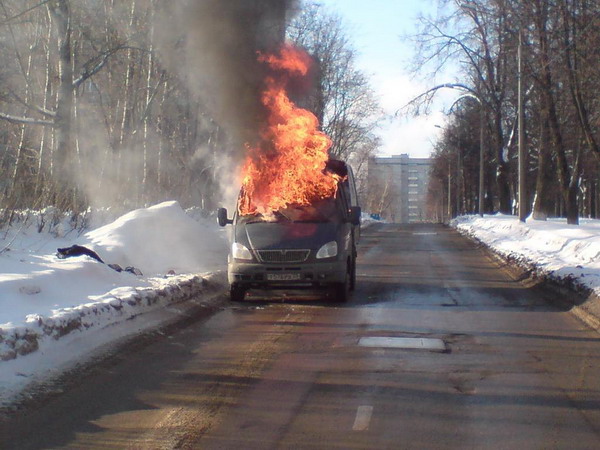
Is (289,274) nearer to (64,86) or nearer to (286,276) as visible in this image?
(286,276)

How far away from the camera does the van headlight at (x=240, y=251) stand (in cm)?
1329

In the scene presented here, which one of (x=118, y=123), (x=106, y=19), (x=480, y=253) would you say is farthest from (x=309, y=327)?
(x=118, y=123)

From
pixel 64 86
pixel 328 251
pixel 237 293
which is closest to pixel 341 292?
pixel 328 251

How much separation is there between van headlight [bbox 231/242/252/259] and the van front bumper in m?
0.12

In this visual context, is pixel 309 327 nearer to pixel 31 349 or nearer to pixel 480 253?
pixel 31 349

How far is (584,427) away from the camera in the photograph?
587 centimetres

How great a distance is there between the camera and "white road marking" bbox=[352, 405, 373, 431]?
5.83 metres

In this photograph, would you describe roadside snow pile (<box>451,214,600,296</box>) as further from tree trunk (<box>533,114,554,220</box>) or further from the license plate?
the license plate

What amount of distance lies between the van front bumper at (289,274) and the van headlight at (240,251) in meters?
0.12

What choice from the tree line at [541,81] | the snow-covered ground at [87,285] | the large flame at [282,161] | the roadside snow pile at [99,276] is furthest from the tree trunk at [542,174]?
the large flame at [282,161]

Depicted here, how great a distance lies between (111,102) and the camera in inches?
1597

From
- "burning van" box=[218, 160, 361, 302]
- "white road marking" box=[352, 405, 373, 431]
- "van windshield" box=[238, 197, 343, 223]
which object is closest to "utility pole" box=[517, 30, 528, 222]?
"van windshield" box=[238, 197, 343, 223]

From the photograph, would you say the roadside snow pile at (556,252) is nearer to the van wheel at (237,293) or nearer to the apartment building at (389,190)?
the van wheel at (237,293)

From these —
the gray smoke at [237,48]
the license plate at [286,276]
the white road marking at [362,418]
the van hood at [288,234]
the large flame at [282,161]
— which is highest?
the gray smoke at [237,48]
